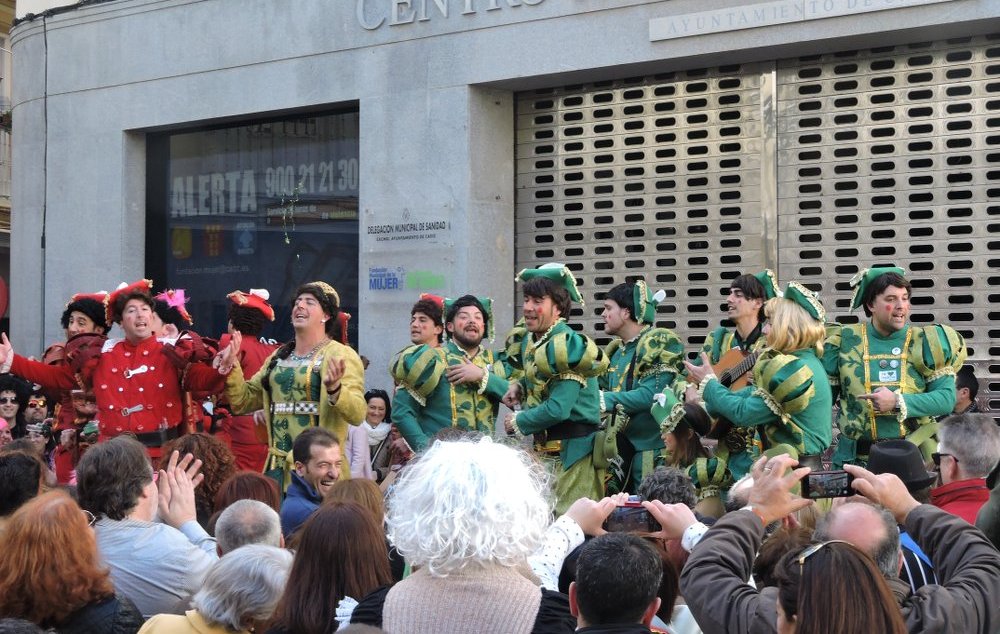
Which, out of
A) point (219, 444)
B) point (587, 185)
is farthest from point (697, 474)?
point (587, 185)

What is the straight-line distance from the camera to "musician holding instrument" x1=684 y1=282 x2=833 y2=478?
744 centimetres

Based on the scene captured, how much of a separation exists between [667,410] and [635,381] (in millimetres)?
739

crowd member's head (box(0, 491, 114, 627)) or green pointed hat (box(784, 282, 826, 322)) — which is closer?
crowd member's head (box(0, 491, 114, 627))

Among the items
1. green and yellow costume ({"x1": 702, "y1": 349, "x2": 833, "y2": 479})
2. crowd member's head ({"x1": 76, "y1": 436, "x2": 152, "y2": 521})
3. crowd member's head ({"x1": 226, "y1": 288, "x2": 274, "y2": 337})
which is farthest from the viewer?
crowd member's head ({"x1": 226, "y1": 288, "x2": 274, "y2": 337})

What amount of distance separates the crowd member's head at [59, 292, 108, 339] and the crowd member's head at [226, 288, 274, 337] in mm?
1245

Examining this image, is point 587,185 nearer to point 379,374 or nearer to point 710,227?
point 710,227

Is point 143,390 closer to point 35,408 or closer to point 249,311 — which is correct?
point 249,311

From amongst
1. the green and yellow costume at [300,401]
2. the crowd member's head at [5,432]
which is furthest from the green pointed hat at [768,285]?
the crowd member's head at [5,432]

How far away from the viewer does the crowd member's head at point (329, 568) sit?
383 cm

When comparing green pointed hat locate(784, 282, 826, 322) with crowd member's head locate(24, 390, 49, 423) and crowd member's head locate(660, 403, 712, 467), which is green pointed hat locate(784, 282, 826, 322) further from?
crowd member's head locate(24, 390, 49, 423)

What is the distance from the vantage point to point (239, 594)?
3.95 m

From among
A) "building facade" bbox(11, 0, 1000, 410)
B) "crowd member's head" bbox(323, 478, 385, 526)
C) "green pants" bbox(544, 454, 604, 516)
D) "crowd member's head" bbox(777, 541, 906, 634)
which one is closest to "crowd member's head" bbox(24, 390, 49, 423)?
"building facade" bbox(11, 0, 1000, 410)

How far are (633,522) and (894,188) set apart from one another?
7.18 metres

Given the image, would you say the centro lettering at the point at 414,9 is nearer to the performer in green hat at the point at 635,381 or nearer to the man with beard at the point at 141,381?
the performer in green hat at the point at 635,381
